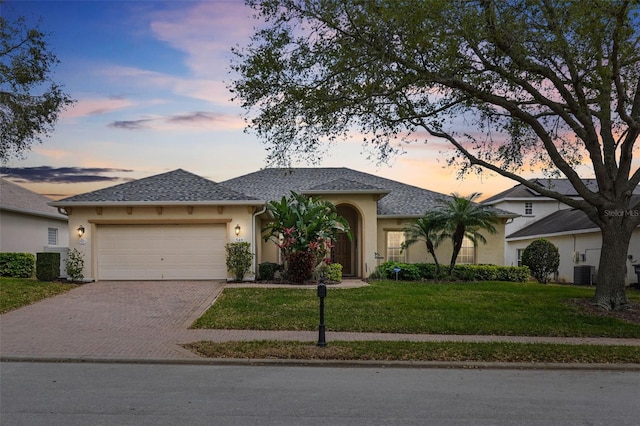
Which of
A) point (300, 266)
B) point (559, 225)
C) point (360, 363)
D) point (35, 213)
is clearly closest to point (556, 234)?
point (559, 225)

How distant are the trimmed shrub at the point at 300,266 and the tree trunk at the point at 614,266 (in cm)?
950

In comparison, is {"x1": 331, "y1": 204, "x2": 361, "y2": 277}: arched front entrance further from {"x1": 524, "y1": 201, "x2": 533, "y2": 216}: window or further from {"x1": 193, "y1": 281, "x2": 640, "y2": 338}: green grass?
{"x1": 524, "y1": 201, "x2": 533, "y2": 216}: window

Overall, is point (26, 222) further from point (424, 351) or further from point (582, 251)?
point (582, 251)

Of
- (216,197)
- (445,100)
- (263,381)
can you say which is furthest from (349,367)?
(216,197)

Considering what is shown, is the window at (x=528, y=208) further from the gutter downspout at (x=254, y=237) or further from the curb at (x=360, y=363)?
the curb at (x=360, y=363)

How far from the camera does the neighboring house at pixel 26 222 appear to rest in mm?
25438

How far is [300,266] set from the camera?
2053 centimetres

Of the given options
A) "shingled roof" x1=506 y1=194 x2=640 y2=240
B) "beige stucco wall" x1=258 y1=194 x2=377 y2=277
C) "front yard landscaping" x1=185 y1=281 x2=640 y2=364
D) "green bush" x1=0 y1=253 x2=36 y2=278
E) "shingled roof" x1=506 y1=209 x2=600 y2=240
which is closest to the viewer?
"front yard landscaping" x1=185 y1=281 x2=640 y2=364

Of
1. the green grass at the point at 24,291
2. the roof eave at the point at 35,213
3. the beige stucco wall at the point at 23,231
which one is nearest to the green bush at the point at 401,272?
the green grass at the point at 24,291

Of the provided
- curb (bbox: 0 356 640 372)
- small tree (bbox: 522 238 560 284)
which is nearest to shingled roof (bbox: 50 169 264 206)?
curb (bbox: 0 356 640 372)

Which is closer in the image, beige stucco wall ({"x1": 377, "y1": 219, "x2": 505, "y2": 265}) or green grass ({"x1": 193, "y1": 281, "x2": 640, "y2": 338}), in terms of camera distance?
green grass ({"x1": 193, "y1": 281, "x2": 640, "y2": 338})

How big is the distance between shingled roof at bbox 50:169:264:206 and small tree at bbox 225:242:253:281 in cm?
165

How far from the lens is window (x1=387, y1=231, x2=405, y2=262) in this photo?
25.9m

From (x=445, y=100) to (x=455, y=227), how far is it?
29.0 ft
